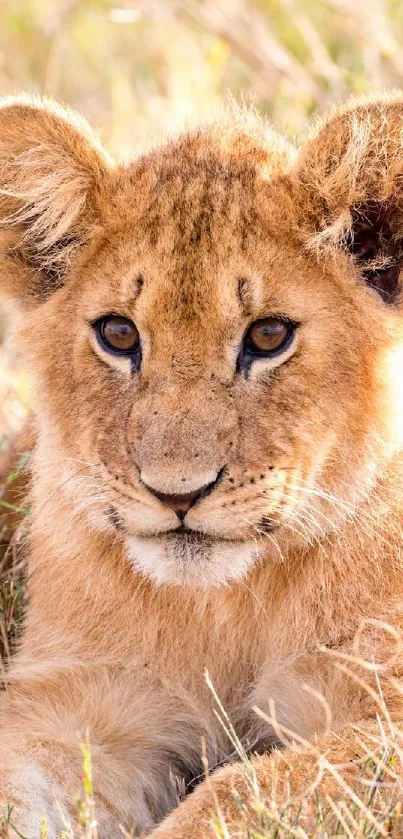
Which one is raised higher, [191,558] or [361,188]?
[361,188]

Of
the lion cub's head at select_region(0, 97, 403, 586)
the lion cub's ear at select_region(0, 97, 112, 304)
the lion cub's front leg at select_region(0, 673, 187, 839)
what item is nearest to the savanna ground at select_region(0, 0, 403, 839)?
the lion cub's front leg at select_region(0, 673, 187, 839)

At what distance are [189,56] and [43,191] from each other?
497 cm

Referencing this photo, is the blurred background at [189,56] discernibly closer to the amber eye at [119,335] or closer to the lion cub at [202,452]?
the lion cub at [202,452]

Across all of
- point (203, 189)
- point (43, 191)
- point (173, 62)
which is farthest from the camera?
point (173, 62)

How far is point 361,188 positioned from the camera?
3.27 meters

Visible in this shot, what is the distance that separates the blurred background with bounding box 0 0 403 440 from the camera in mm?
7414

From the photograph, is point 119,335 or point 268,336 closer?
point 268,336

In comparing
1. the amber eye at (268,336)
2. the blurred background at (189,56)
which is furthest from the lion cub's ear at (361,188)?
the blurred background at (189,56)

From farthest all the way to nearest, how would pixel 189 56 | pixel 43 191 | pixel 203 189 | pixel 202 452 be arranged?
pixel 189 56, pixel 43 191, pixel 203 189, pixel 202 452

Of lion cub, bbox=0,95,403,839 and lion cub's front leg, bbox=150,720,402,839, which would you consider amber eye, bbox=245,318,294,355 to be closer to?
lion cub, bbox=0,95,403,839

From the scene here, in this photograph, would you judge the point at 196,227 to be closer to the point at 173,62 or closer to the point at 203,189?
the point at 203,189

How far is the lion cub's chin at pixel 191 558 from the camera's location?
3080 millimetres

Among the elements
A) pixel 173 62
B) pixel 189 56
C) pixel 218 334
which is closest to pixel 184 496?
pixel 218 334

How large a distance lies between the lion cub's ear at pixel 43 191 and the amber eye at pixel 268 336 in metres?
0.57
